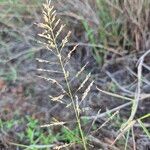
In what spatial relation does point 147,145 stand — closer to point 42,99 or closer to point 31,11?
point 42,99

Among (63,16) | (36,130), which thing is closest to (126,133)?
(36,130)

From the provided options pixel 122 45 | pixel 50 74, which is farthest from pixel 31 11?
pixel 122 45

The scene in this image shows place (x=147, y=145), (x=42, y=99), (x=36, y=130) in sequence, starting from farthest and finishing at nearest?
(x=42, y=99)
(x=36, y=130)
(x=147, y=145)

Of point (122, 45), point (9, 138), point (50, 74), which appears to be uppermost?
point (122, 45)

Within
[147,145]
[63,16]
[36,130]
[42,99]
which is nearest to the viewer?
[147,145]

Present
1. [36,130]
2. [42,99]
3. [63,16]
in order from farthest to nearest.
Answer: [63,16], [42,99], [36,130]

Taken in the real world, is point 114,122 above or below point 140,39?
below

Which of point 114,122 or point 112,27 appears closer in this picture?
point 114,122

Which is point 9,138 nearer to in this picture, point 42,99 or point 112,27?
point 42,99

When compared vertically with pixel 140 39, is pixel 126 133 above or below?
below
